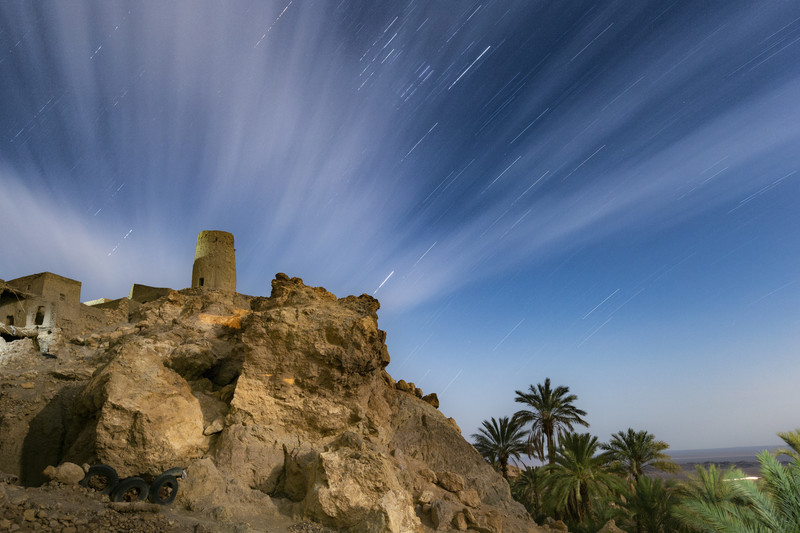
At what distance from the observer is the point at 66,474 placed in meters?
10.0

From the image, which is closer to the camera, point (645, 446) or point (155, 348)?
point (155, 348)

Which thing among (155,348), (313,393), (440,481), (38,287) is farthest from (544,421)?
(38,287)

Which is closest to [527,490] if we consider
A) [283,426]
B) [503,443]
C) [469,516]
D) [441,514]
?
[503,443]

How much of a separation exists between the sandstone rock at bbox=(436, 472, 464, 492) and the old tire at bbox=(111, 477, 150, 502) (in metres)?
8.63

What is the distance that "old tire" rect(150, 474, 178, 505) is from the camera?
1002cm

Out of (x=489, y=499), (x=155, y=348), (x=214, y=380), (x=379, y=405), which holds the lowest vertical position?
(x=489, y=499)

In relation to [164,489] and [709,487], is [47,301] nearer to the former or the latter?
[164,489]

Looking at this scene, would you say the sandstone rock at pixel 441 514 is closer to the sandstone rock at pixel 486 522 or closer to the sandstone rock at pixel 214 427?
the sandstone rock at pixel 486 522

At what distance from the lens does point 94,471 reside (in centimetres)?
1044

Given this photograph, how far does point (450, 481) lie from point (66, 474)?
1048 cm

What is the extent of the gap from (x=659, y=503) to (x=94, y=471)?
19.8 m

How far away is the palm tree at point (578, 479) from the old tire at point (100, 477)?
16865 millimetres

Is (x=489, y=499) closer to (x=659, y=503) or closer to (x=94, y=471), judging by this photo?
(x=659, y=503)

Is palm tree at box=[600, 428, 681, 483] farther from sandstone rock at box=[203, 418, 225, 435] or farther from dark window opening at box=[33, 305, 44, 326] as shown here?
dark window opening at box=[33, 305, 44, 326]
